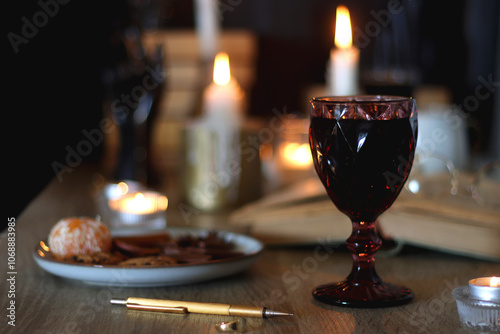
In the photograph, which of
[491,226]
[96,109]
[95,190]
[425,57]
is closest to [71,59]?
[96,109]

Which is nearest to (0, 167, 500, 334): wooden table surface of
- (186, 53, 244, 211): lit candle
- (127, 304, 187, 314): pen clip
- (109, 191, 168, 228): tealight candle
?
(127, 304, 187, 314): pen clip

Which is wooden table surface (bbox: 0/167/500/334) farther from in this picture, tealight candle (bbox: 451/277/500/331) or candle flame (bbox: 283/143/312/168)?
candle flame (bbox: 283/143/312/168)

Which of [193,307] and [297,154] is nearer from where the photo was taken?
[193,307]

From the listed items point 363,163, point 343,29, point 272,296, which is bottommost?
point 272,296

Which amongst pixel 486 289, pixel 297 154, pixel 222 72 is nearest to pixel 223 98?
pixel 222 72

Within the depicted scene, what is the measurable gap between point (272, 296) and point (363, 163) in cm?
15

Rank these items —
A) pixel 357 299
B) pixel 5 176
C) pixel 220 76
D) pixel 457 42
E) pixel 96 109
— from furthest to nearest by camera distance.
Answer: pixel 457 42, pixel 96 109, pixel 5 176, pixel 220 76, pixel 357 299

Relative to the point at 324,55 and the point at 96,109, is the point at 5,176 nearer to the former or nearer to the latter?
the point at 96,109

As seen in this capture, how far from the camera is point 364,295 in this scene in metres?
0.57

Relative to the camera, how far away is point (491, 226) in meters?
0.71

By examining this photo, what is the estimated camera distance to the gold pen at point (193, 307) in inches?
21.0

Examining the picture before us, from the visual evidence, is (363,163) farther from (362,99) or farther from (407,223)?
(407,223)

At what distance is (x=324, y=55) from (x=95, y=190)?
2.06m

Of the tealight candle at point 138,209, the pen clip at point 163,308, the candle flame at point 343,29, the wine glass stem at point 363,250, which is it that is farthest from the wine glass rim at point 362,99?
the candle flame at point 343,29
